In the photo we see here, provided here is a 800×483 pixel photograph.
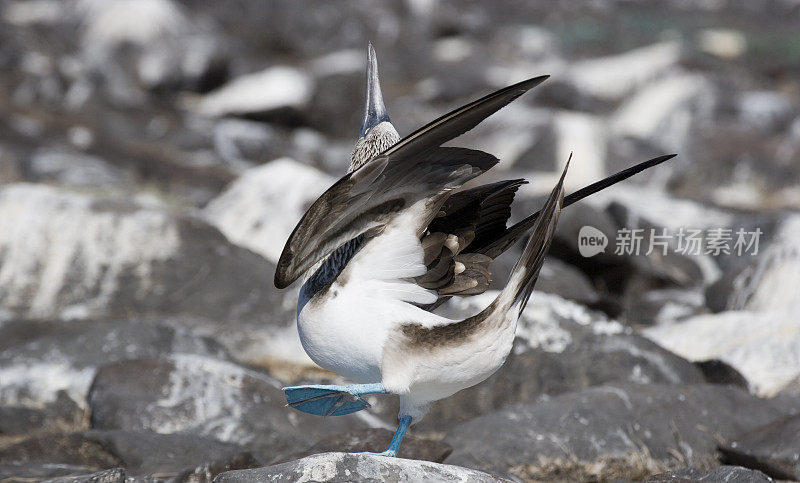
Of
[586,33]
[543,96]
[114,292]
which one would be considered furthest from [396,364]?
[586,33]

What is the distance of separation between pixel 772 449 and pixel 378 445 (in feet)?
A: 8.29

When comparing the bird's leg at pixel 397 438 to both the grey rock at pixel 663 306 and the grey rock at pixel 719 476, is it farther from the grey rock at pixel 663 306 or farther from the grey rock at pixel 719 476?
the grey rock at pixel 663 306

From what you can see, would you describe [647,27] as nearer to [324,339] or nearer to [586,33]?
[586,33]

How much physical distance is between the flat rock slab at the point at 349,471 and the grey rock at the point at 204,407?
2470mm

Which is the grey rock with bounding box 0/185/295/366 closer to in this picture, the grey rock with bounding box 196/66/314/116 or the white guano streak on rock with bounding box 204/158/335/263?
the white guano streak on rock with bounding box 204/158/335/263

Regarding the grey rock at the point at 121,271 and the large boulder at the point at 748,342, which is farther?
the grey rock at the point at 121,271

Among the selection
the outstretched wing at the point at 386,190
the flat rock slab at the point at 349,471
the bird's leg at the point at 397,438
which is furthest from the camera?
the bird's leg at the point at 397,438

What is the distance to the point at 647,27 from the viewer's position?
131ft

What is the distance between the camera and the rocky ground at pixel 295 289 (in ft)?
21.8

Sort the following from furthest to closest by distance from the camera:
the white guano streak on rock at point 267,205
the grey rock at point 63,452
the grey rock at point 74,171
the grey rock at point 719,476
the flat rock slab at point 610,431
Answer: the grey rock at point 74,171 < the white guano streak on rock at point 267,205 < the flat rock slab at point 610,431 < the grey rock at point 63,452 < the grey rock at point 719,476

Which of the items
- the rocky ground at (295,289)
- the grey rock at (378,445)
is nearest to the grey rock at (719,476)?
the rocky ground at (295,289)

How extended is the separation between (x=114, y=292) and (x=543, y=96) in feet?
49.9

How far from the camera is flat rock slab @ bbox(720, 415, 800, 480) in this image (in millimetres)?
6301

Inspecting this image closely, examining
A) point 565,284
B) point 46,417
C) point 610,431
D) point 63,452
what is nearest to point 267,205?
point 565,284
